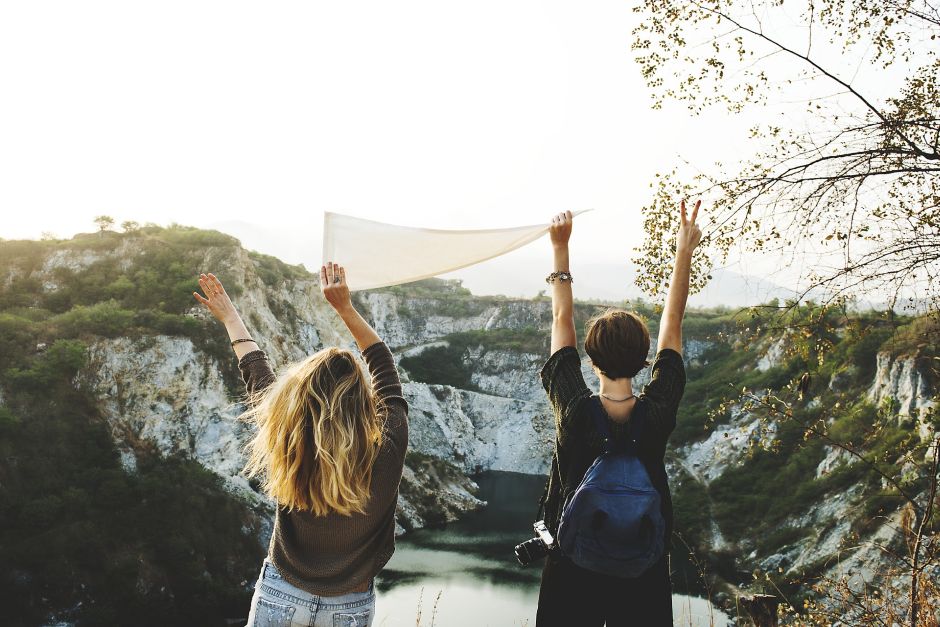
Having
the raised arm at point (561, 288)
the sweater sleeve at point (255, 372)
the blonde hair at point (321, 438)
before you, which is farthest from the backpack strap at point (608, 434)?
the sweater sleeve at point (255, 372)

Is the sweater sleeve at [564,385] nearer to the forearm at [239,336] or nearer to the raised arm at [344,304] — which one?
the raised arm at [344,304]

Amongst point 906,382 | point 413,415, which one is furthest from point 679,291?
point 413,415

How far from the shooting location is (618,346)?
178 cm

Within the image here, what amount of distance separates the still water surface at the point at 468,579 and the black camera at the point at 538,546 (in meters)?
12.6

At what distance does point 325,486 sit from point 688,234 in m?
1.45

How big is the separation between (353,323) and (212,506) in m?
24.8

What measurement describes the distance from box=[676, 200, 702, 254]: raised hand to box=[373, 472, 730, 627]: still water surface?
12.6m

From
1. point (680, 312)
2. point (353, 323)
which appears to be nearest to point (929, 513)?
point (680, 312)

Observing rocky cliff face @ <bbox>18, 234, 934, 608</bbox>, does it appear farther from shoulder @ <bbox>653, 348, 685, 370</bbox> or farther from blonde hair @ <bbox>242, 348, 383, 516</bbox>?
blonde hair @ <bbox>242, 348, 383, 516</bbox>

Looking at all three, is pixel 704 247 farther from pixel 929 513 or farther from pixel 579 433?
pixel 579 433

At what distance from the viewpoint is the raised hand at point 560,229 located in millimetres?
2172

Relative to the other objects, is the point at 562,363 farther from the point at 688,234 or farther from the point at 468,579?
the point at 468,579

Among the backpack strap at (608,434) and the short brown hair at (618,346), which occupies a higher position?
the short brown hair at (618,346)

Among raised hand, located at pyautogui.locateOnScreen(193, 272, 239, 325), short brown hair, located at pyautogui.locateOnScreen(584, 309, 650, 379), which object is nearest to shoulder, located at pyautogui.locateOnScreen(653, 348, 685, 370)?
short brown hair, located at pyautogui.locateOnScreen(584, 309, 650, 379)
